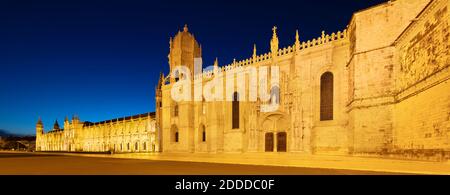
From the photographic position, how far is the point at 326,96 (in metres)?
25.1

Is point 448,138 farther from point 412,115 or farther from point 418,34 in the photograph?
point 418,34

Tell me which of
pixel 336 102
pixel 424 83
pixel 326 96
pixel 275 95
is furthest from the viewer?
pixel 275 95

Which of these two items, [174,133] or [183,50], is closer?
[174,133]

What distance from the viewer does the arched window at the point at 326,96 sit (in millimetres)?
24781

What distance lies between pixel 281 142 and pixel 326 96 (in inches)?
234

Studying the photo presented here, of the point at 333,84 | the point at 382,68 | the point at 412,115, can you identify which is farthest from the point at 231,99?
the point at 412,115

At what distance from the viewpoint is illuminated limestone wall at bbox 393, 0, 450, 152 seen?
13531 millimetres

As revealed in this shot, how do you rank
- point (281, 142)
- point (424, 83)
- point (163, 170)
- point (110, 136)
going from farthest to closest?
point (110, 136), point (281, 142), point (424, 83), point (163, 170)

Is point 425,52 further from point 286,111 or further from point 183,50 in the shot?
point 183,50

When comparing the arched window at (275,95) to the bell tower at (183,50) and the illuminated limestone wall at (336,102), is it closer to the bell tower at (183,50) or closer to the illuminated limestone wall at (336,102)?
the illuminated limestone wall at (336,102)

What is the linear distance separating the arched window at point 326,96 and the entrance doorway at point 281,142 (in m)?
4.48

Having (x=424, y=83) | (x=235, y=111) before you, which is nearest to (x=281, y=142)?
(x=235, y=111)

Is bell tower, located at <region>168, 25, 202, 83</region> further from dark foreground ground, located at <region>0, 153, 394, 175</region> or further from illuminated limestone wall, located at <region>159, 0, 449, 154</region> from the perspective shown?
dark foreground ground, located at <region>0, 153, 394, 175</region>

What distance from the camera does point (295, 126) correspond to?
2611cm
